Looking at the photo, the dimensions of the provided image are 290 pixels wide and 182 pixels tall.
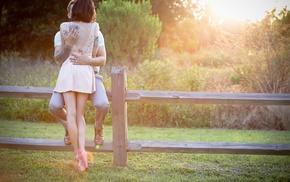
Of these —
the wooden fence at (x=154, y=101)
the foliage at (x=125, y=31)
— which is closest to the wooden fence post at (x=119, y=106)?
the wooden fence at (x=154, y=101)

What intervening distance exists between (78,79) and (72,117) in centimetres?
47

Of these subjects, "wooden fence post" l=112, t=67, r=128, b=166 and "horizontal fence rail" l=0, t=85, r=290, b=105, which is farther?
"wooden fence post" l=112, t=67, r=128, b=166

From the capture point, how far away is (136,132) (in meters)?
7.52

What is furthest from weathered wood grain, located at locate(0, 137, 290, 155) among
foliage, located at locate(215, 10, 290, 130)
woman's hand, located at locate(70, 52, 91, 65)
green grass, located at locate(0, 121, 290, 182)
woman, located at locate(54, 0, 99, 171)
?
foliage, located at locate(215, 10, 290, 130)

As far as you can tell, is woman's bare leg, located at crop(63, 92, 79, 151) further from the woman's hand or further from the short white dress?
the woman's hand

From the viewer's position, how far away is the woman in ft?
14.5

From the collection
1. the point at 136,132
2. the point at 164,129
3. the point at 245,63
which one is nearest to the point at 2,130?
the point at 136,132

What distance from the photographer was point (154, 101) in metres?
4.70

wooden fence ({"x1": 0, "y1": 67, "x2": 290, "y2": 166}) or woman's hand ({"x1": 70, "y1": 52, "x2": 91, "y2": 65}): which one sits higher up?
woman's hand ({"x1": 70, "y1": 52, "x2": 91, "y2": 65})

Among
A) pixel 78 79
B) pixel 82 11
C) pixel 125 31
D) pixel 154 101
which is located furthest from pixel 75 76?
pixel 125 31

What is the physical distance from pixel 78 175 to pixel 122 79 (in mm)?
1319

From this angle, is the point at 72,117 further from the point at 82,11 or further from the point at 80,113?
the point at 82,11

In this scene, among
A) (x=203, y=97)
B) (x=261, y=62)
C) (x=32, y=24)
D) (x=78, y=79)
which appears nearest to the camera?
(x=78, y=79)

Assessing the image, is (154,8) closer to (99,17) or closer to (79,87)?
(99,17)
